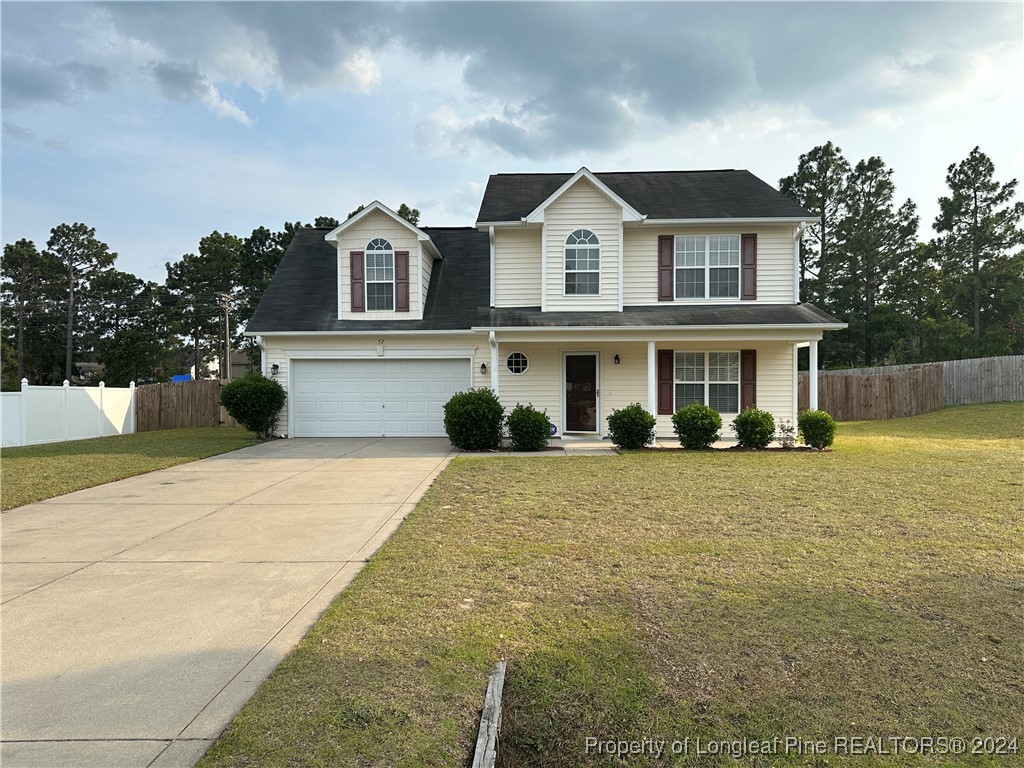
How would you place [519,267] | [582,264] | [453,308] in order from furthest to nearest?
1. [453,308]
2. [519,267]
3. [582,264]

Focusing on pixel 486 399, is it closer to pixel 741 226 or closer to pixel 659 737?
pixel 741 226

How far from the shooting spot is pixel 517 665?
3.08 meters

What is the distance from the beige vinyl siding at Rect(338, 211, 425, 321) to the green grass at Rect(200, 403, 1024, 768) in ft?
32.2

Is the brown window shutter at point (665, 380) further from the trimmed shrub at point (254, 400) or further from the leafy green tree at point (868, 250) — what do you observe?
the leafy green tree at point (868, 250)

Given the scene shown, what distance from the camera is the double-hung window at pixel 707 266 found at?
47.8ft

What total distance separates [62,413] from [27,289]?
3142cm

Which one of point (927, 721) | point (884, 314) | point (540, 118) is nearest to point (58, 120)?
point (540, 118)

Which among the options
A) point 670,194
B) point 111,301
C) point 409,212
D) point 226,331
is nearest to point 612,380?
point 670,194

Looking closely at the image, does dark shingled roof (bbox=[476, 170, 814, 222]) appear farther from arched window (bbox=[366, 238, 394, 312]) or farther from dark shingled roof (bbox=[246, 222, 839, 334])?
arched window (bbox=[366, 238, 394, 312])

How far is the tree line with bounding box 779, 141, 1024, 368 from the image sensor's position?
30.0m

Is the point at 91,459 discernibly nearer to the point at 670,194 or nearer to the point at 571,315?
the point at 571,315

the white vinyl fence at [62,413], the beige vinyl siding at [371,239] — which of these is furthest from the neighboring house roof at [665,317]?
the white vinyl fence at [62,413]

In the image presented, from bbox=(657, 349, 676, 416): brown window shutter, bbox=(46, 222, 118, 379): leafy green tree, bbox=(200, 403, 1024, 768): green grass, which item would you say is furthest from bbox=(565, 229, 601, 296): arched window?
bbox=(46, 222, 118, 379): leafy green tree

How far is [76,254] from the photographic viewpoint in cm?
3884
